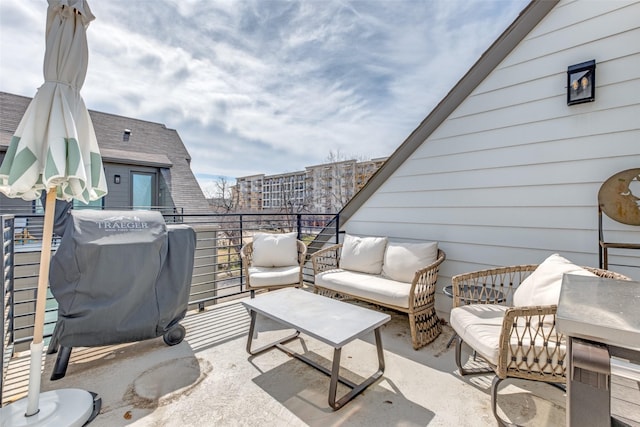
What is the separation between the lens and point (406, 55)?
4.13 meters

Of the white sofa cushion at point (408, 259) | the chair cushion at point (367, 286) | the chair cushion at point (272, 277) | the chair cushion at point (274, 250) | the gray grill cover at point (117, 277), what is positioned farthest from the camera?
the chair cushion at point (274, 250)

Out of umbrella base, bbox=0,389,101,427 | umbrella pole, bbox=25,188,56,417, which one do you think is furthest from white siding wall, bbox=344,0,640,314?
umbrella pole, bbox=25,188,56,417

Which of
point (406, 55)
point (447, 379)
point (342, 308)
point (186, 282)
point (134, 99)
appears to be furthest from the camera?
point (134, 99)

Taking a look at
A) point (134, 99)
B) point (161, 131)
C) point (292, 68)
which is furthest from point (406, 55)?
point (161, 131)

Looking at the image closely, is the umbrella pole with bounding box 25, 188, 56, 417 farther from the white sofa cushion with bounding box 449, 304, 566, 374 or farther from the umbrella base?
the white sofa cushion with bounding box 449, 304, 566, 374

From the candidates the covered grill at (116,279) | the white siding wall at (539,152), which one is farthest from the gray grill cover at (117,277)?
the white siding wall at (539,152)

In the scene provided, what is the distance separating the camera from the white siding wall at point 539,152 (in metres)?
2.31

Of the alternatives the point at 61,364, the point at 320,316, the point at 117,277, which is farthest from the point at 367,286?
the point at 61,364

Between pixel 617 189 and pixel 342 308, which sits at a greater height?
pixel 617 189

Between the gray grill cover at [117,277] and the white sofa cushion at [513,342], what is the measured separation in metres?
2.24

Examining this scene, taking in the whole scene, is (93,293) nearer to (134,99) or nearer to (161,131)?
(134,99)

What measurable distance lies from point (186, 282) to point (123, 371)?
760 mm

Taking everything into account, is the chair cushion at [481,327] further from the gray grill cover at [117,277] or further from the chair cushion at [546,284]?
the gray grill cover at [117,277]

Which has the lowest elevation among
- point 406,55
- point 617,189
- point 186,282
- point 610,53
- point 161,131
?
point 186,282
